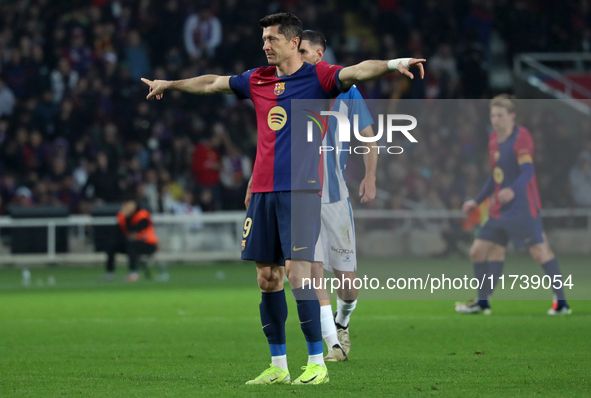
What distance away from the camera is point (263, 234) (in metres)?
5.71

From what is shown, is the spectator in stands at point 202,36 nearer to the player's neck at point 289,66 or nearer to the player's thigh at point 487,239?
the player's thigh at point 487,239

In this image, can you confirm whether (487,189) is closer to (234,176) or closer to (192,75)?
(234,176)

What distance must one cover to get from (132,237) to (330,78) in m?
10.1

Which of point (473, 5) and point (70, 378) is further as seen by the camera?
point (473, 5)

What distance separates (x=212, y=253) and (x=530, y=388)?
42.2ft

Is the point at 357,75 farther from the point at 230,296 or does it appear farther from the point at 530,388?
the point at 230,296

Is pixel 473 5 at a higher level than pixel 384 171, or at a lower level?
higher

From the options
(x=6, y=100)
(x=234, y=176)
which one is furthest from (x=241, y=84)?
(x=6, y=100)

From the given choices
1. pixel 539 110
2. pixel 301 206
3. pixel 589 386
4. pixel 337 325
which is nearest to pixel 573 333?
pixel 337 325

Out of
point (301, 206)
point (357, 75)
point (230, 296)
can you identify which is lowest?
point (230, 296)

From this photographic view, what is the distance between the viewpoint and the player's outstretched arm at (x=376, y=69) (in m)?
5.14

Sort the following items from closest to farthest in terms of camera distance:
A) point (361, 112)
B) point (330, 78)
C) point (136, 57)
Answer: point (330, 78)
point (361, 112)
point (136, 57)

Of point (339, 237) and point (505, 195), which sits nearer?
point (339, 237)

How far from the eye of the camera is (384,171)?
1396cm
